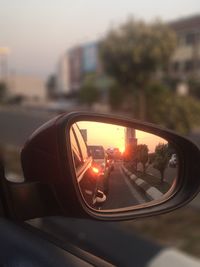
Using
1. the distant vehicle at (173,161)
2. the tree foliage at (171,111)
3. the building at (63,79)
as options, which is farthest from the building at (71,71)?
the distant vehicle at (173,161)

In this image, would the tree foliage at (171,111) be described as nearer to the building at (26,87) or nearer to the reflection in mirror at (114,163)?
the reflection in mirror at (114,163)

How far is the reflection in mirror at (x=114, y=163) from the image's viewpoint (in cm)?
158

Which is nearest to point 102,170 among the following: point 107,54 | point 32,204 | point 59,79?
point 32,204

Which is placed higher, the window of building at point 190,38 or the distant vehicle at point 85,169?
the window of building at point 190,38

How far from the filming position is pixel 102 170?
1.58 metres

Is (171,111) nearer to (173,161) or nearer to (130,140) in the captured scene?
(173,161)

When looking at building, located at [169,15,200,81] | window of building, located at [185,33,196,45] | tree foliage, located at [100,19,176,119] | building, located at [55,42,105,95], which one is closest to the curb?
tree foliage, located at [100,19,176,119]

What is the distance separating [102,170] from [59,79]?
250 ft

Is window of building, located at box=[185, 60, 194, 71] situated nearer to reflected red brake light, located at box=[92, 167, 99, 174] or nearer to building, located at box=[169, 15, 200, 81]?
building, located at box=[169, 15, 200, 81]

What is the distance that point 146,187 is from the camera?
65.8 inches

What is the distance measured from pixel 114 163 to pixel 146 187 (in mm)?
156

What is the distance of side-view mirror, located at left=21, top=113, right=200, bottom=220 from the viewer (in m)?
1.53

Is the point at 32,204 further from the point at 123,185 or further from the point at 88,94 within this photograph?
the point at 88,94

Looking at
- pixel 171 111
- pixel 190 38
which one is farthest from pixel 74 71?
pixel 171 111
